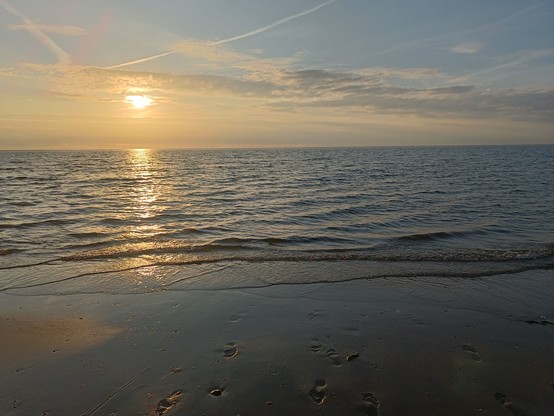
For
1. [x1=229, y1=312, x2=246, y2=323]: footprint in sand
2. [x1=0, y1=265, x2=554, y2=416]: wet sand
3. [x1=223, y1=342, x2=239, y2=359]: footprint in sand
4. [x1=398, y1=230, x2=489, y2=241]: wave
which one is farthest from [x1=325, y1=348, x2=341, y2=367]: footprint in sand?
[x1=398, y1=230, x2=489, y2=241]: wave

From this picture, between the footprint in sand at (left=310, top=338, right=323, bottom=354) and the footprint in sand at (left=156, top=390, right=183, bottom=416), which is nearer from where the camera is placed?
the footprint in sand at (left=156, top=390, right=183, bottom=416)

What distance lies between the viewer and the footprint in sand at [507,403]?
4.70 meters

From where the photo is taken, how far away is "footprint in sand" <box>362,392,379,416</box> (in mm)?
4684

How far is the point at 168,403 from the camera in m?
4.88

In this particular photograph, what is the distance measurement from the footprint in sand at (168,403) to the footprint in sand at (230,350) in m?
1.08

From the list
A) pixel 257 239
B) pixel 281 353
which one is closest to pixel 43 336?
pixel 281 353

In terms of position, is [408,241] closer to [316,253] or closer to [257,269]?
[316,253]

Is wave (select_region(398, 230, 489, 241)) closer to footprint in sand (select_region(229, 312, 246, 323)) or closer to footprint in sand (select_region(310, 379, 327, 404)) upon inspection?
footprint in sand (select_region(229, 312, 246, 323))

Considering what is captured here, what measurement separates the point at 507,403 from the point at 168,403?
173 inches

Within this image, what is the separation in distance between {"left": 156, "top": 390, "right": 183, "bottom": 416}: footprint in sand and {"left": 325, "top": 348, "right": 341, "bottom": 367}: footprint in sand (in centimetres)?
232

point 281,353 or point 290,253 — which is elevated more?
point 281,353

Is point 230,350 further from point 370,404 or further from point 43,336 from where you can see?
point 43,336

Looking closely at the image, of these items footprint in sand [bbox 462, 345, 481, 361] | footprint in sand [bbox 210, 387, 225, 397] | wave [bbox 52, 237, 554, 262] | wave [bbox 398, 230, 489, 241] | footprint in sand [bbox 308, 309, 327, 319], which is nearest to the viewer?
footprint in sand [bbox 210, 387, 225, 397]

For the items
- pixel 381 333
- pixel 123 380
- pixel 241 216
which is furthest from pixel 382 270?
pixel 241 216
